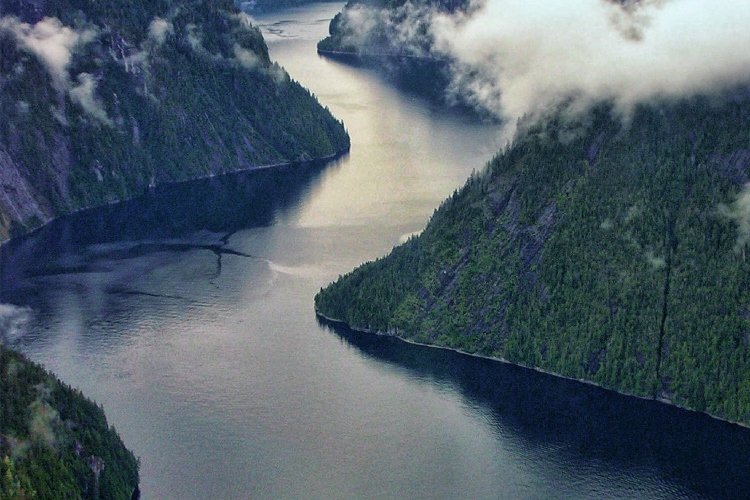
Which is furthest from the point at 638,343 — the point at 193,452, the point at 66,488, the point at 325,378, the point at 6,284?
the point at 6,284

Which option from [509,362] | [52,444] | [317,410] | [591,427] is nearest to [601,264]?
[509,362]

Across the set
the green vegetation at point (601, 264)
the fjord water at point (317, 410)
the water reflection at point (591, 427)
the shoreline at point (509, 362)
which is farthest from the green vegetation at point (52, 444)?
the green vegetation at point (601, 264)

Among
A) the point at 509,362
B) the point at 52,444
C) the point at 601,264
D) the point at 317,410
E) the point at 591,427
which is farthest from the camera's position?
the point at 601,264

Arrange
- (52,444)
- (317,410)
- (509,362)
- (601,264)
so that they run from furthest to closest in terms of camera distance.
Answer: (601,264), (509,362), (317,410), (52,444)

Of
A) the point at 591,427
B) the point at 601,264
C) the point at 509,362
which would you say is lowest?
the point at 591,427

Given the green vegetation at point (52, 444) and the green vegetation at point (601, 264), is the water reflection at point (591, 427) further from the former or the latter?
the green vegetation at point (52, 444)

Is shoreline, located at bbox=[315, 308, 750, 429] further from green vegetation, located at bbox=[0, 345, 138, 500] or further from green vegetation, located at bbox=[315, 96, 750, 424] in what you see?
green vegetation, located at bbox=[0, 345, 138, 500]

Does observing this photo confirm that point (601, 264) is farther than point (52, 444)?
Yes

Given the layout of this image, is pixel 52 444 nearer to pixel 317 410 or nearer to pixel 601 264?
pixel 317 410
